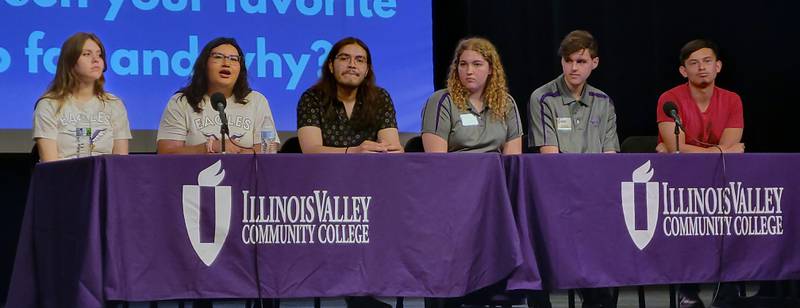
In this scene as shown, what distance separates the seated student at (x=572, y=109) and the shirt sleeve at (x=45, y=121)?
6.49 feet

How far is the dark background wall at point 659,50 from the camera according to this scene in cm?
629

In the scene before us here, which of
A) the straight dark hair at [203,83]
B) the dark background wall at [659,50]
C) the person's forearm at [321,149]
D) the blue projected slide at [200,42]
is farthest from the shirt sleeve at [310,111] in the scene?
the dark background wall at [659,50]

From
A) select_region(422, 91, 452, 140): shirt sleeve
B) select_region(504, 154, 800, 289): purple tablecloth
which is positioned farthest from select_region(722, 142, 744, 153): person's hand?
select_region(422, 91, 452, 140): shirt sleeve

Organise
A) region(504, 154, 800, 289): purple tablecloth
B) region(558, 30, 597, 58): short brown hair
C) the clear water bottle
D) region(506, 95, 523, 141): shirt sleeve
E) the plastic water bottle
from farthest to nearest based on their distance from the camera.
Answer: region(558, 30, 597, 58): short brown hair, region(506, 95, 523, 141): shirt sleeve, the plastic water bottle, the clear water bottle, region(504, 154, 800, 289): purple tablecloth

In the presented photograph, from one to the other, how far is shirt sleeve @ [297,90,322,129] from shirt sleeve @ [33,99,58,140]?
0.96m

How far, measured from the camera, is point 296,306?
18.6 feet

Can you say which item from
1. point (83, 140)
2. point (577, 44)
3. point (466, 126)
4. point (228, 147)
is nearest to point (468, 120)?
point (466, 126)

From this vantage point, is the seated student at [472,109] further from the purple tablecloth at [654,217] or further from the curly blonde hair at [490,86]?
the purple tablecloth at [654,217]

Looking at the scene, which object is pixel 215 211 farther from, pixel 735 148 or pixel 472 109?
pixel 735 148

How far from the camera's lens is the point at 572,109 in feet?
15.3

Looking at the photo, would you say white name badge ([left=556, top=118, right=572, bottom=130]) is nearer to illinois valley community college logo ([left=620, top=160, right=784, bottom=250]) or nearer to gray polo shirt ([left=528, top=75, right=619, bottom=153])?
gray polo shirt ([left=528, top=75, right=619, bottom=153])

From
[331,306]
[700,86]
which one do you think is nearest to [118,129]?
[331,306]

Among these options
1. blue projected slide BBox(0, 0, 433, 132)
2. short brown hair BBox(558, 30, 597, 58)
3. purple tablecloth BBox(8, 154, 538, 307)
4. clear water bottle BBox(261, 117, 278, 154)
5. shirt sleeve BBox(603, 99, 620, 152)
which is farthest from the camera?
blue projected slide BBox(0, 0, 433, 132)

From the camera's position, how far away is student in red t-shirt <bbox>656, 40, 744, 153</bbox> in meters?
4.76
